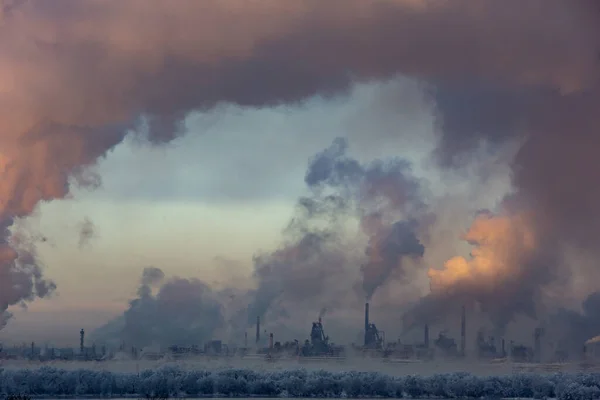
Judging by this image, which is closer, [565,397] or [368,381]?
[565,397]

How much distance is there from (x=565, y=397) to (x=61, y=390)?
56.7 meters

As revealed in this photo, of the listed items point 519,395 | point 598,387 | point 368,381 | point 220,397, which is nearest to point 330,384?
point 368,381

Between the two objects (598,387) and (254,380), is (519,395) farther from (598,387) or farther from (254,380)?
(254,380)

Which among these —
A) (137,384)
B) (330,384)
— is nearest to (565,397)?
(330,384)

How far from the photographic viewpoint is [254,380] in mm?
116125

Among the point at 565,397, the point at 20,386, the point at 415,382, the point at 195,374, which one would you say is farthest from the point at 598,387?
the point at 20,386

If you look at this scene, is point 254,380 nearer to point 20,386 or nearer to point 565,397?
point 20,386

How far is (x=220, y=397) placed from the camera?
357 ft

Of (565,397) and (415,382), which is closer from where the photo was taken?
(565,397)

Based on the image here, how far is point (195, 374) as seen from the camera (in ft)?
383

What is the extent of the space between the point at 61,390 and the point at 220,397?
63.4 ft

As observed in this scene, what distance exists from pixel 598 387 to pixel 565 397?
6.75 metres

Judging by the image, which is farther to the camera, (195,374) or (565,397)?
(195,374)

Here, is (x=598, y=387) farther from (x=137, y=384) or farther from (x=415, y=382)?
(x=137, y=384)
